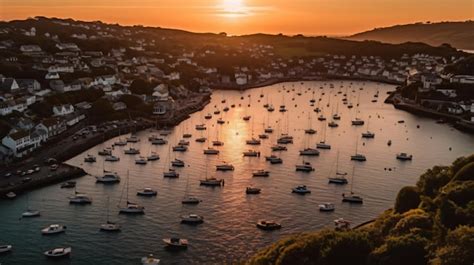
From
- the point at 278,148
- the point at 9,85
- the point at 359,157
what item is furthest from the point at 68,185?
the point at 9,85

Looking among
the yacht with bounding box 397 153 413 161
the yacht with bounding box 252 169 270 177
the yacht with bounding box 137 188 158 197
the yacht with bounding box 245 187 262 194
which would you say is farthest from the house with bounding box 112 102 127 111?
the yacht with bounding box 397 153 413 161

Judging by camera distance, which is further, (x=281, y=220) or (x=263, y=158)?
(x=263, y=158)

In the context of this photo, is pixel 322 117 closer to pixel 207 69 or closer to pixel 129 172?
pixel 129 172

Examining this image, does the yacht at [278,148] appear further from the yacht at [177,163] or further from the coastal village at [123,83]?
the coastal village at [123,83]

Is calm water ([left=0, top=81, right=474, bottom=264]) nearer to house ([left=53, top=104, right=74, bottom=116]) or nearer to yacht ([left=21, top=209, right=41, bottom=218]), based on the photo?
yacht ([left=21, top=209, right=41, bottom=218])

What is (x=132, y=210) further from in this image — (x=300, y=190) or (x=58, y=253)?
(x=300, y=190)

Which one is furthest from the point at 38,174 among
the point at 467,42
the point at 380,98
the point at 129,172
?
the point at 467,42
